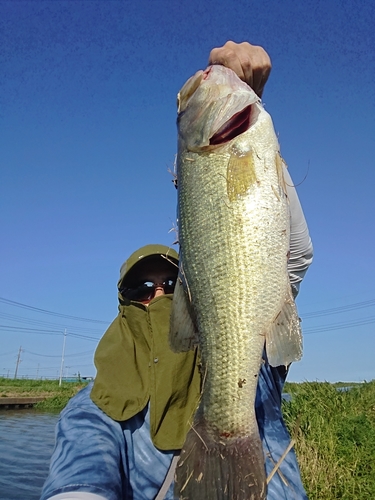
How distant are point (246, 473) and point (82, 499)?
77 cm

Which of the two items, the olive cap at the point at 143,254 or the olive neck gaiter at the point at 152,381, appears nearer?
the olive neck gaiter at the point at 152,381

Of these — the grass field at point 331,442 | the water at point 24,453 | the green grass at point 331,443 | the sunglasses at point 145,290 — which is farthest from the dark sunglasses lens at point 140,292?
the water at point 24,453

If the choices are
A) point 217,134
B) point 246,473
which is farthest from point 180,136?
point 246,473

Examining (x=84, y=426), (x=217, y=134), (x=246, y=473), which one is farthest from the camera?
(x=84, y=426)

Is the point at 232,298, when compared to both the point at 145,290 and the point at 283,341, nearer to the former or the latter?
the point at 283,341

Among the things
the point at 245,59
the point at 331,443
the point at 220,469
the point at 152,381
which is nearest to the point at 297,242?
the point at 245,59

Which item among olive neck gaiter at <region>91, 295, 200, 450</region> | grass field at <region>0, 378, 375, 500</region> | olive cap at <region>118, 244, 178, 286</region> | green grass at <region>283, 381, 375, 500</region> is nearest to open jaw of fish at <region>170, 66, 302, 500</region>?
olive neck gaiter at <region>91, 295, 200, 450</region>

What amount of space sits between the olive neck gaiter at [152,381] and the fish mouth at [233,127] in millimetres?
1213

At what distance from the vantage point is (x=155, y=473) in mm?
2779

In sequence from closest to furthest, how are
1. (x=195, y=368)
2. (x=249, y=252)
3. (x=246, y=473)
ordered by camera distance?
(x=246, y=473), (x=249, y=252), (x=195, y=368)

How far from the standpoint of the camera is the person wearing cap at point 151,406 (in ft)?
8.49

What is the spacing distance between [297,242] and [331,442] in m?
6.99

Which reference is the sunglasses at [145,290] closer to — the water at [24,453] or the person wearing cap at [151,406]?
the person wearing cap at [151,406]

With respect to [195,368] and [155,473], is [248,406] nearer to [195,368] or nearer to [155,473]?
[195,368]
